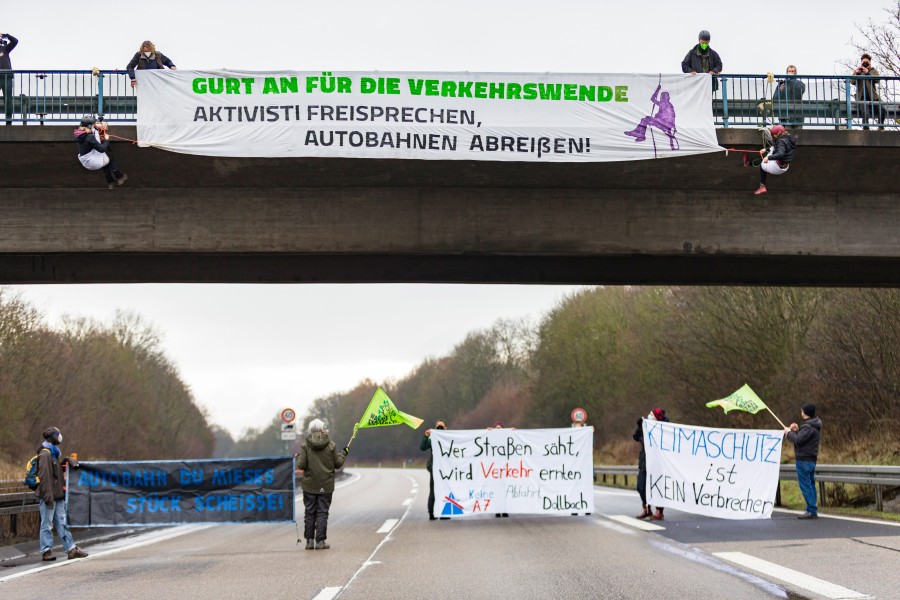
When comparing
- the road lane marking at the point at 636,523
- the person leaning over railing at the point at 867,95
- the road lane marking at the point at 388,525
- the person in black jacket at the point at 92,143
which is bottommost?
the road lane marking at the point at 388,525

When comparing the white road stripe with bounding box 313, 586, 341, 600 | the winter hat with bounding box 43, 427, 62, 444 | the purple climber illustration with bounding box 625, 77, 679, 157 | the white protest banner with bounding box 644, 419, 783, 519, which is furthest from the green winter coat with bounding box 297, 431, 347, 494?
the purple climber illustration with bounding box 625, 77, 679, 157

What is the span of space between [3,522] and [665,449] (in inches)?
431

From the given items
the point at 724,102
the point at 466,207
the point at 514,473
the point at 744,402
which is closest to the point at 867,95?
the point at 724,102

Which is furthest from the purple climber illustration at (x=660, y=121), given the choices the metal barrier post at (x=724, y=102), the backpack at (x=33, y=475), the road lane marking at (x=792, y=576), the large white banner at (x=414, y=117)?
the backpack at (x=33, y=475)

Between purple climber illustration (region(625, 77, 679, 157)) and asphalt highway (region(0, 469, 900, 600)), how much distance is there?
6.39m

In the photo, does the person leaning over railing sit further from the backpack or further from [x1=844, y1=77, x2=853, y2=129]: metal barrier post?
the backpack

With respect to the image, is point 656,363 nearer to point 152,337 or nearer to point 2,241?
point 2,241

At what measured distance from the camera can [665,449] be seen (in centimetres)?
1661

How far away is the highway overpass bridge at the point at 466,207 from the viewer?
57.0 ft

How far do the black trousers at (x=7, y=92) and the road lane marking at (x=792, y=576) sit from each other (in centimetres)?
1353

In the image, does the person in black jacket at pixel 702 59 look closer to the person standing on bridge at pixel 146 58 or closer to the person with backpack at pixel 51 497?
the person standing on bridge at pixel 146 58

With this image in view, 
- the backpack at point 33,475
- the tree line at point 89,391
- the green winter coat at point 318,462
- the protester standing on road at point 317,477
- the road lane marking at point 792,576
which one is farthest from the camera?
the tree line at point 89,391

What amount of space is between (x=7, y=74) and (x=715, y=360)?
30.2m

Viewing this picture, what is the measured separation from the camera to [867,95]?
61.3 ft
